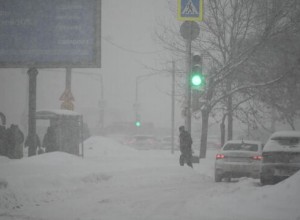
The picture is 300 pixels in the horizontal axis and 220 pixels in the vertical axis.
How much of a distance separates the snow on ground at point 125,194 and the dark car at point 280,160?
3.73 feet

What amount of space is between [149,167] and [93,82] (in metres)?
109

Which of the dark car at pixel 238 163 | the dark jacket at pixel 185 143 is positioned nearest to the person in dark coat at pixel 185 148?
the dark jacket at pixel 185 143

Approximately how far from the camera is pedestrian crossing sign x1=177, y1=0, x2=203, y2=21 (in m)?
16.7

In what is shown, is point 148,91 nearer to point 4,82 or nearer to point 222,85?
point 4,82

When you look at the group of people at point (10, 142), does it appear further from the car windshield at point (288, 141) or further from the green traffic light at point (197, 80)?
the car windshield at point (288, 141)

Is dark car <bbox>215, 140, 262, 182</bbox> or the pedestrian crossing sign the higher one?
the pedestrian crossing sign

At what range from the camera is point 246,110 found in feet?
86.7

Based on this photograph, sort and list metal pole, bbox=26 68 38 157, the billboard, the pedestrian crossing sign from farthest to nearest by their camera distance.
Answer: metal pole, bbox=26 68 38 157 → the billboard → the pedestrian crossing sign

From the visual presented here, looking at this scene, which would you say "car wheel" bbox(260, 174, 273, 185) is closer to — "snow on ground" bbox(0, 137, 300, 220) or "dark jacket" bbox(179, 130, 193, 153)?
"snow on ground" bbox(0, 137, 300, 220)

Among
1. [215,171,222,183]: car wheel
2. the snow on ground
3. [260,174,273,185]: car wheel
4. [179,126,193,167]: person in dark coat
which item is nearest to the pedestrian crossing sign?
[179,126,193,167]: person in dark coat

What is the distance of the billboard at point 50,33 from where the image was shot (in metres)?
18.8

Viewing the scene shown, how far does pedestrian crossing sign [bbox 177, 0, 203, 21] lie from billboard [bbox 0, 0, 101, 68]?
3.73 meters

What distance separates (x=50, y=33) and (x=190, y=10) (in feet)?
18.8

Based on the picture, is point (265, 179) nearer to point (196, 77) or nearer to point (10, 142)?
point (196, 77)
